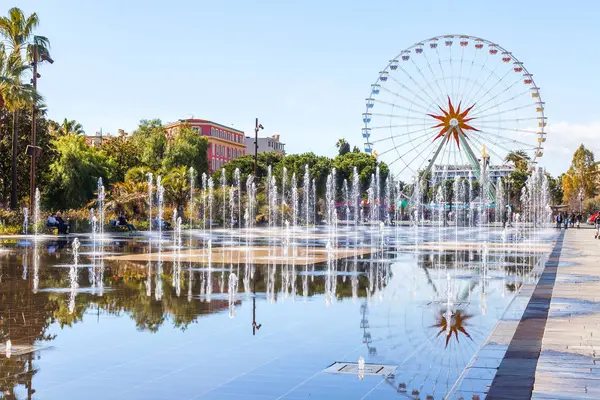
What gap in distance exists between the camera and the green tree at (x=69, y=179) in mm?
57562

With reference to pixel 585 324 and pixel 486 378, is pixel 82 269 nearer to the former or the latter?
pixel 585 324

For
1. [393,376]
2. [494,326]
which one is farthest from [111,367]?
[494,326]

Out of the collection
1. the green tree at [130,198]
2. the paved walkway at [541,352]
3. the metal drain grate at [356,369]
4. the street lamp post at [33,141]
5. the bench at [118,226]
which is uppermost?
the street lamp post at [33,141]

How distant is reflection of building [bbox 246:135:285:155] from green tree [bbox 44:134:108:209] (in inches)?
3790

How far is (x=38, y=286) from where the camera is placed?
14828 mm

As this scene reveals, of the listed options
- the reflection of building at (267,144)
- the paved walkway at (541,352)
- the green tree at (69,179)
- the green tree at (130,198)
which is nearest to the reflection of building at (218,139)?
the reflection of building at (267,144)

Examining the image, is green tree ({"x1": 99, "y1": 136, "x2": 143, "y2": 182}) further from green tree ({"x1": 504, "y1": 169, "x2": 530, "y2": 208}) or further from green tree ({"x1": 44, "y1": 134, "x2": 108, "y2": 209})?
green tree ({"x1": 504, "y1": 169, "x2": 530, "y2": 208})

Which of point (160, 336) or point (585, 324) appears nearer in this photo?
point (160, 336)

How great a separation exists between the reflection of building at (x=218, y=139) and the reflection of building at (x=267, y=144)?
34.1 feet

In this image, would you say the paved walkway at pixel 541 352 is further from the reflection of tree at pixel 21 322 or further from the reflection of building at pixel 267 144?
the reflection of building at pixel 267 144

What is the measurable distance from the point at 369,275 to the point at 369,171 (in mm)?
78365

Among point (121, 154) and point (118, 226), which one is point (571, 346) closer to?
point (118, 226)

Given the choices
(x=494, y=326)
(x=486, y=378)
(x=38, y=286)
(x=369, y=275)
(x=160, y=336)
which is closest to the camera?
(x=486, y=378)

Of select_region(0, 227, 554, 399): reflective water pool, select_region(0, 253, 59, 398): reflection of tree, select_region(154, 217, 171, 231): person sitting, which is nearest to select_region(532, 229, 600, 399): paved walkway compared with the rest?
select_region(0, 227, 554, 399): reflective water pool
